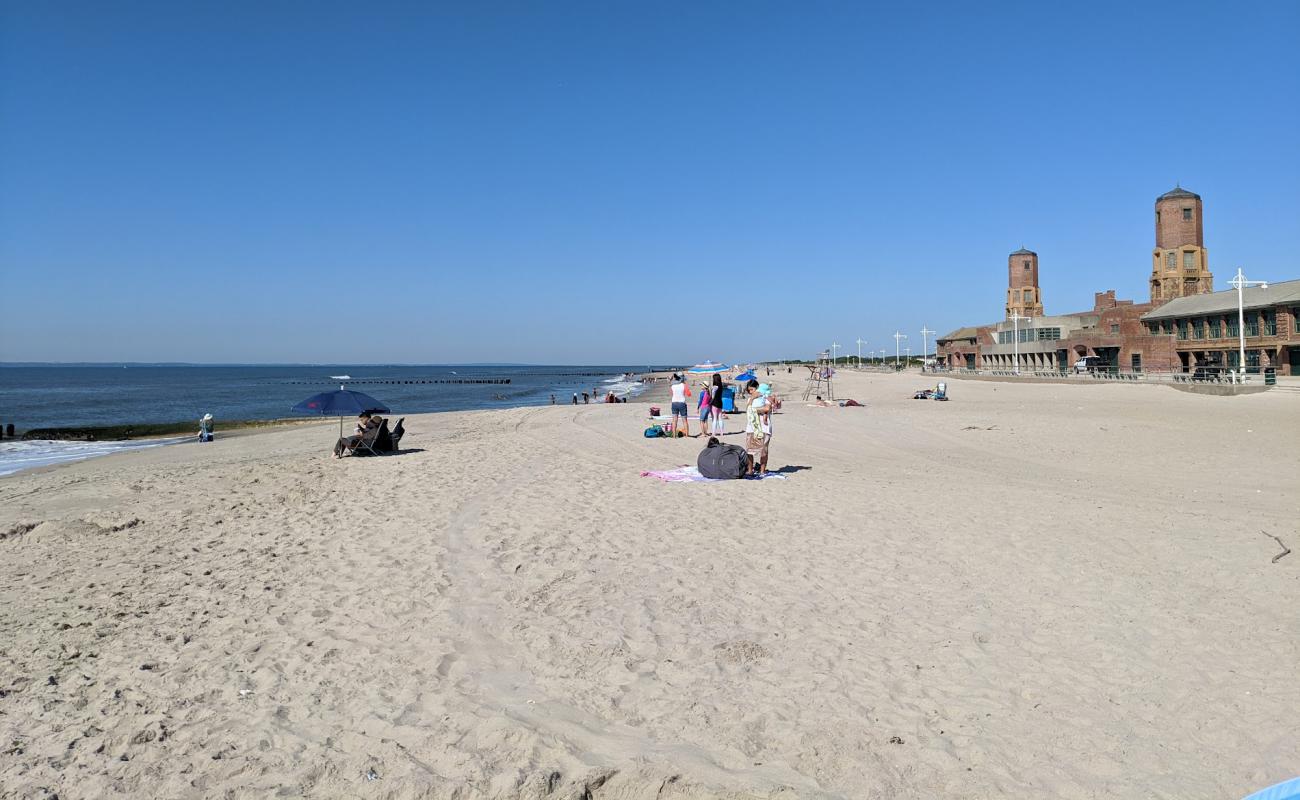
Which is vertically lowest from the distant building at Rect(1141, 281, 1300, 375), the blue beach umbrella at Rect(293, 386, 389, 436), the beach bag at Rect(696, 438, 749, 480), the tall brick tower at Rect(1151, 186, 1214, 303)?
the beach bag at Rect(696, 438, 749, 480)

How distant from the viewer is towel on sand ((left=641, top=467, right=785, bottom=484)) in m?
11.2

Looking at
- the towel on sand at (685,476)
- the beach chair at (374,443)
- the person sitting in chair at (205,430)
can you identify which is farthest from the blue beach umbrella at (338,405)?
the person sitting in chair at (205,430)

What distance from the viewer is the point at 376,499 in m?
10.4

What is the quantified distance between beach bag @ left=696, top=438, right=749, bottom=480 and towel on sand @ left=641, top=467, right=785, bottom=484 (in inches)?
4.3

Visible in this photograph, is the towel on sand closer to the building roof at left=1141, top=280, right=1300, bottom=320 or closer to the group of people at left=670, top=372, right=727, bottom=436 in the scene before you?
the group of people at left=670, top=372, right=727, bottom=436

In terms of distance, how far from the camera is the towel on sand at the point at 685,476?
1122 cm

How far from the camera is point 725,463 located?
36.9 feet

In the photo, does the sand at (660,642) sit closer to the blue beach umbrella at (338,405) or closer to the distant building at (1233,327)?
the blue beach umbrella at (338,405)

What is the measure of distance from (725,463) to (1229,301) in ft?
156

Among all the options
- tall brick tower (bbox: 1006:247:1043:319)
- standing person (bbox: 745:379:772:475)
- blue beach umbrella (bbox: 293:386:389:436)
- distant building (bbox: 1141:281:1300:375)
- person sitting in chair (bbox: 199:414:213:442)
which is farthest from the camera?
tall brick tower (bbox: 1006:247:1043:319)

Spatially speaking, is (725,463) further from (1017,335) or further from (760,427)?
(1017,335)

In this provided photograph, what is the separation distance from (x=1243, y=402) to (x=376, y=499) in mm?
29040

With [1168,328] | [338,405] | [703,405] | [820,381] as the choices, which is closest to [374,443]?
[338,405]

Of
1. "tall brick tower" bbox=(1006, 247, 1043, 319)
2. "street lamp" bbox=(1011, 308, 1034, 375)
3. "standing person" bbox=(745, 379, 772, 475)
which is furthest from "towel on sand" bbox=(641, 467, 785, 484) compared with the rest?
"tall brick tower" bbox=(1006, 247, 1043, 319)
